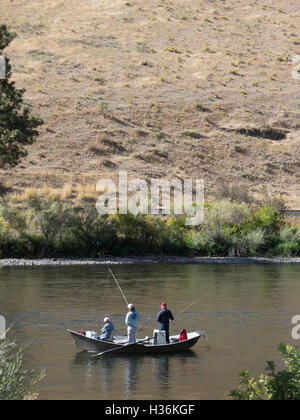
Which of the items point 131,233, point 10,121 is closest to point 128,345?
point 10,121

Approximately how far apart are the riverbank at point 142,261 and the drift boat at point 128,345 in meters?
22.4

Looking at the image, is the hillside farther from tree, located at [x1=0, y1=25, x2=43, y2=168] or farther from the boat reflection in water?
the boat reflection in water

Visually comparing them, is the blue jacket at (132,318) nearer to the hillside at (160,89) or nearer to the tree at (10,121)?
the tree at (10,121)

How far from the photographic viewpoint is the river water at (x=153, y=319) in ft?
65.9

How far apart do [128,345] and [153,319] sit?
588 cm

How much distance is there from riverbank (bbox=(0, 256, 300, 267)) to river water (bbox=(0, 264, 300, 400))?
1.75 meters

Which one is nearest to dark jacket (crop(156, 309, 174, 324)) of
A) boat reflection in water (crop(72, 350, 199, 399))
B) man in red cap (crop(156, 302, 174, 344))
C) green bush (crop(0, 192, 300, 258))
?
man in red cap (crop(156, 302, 174, 344))

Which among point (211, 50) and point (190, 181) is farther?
point (211, 50)

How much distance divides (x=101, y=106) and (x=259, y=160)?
17305mm

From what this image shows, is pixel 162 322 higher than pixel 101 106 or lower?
lower

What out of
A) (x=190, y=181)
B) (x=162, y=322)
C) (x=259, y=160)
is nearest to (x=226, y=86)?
(x=259, y=160)
